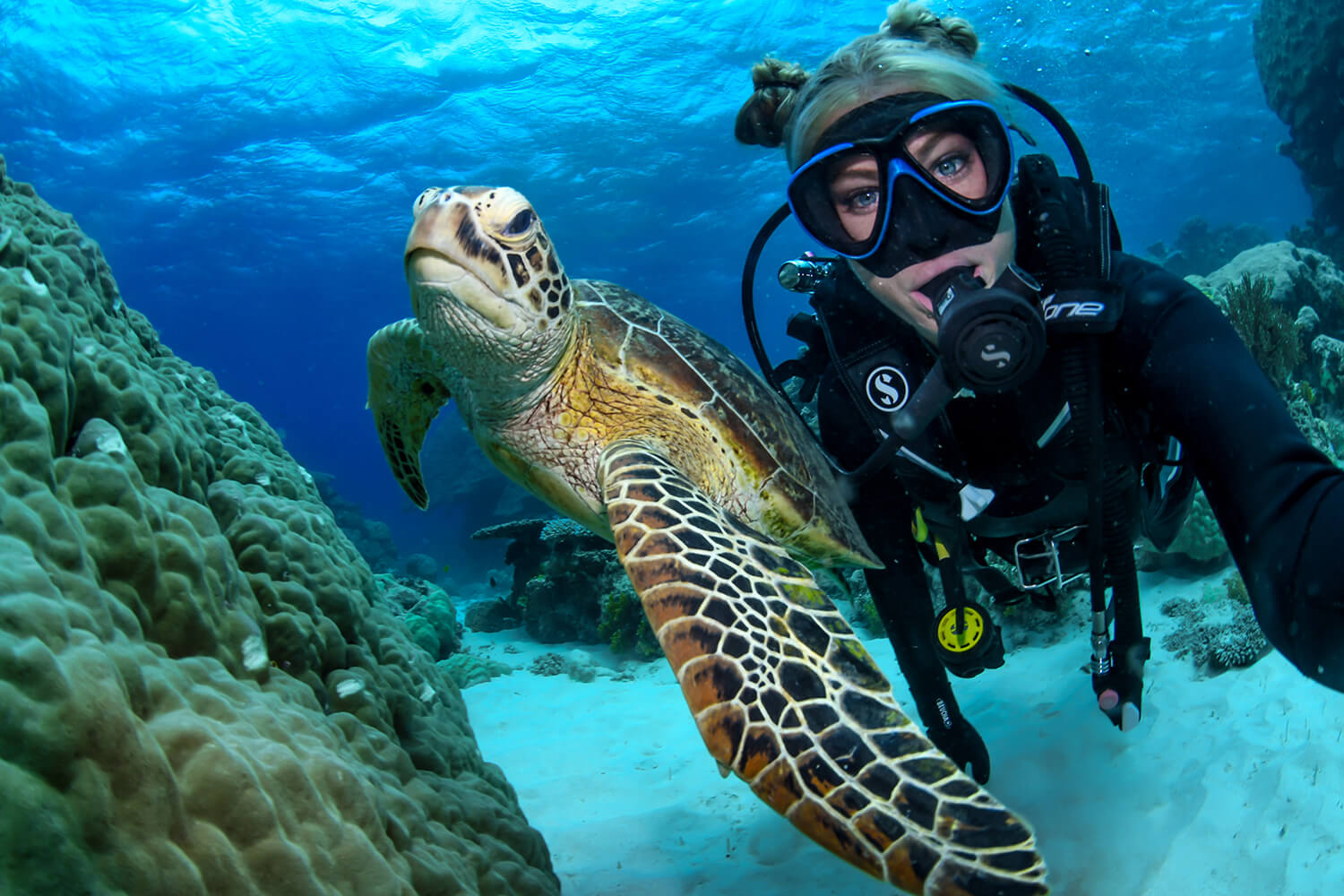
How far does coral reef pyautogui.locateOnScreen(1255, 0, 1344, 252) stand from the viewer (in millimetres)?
13008

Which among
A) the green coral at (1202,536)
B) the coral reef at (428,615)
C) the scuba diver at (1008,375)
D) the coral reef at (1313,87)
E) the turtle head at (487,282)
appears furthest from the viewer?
the coral reef at (1313,87)

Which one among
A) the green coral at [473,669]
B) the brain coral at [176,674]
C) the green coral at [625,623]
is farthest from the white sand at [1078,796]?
the green coral at [625,623]

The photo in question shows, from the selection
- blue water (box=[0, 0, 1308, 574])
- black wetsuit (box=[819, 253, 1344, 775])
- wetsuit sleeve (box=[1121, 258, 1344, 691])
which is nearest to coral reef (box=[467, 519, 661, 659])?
black wetsuit (box=[819, 253, 1344, 775])

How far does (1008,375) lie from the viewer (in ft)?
6.46

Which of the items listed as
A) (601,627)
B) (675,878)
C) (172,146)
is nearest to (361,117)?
(172,146)

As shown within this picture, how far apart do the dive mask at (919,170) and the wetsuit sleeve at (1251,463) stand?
0.64 m

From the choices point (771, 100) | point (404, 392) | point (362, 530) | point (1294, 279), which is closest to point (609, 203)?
point (362, 530)

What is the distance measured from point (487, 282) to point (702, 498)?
1.18 metres

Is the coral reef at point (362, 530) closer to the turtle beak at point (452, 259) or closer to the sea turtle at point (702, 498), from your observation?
the sea turtle at point (702, 498)

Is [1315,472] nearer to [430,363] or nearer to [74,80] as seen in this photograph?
[430,363]

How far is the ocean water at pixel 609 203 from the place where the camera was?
2.75 meters

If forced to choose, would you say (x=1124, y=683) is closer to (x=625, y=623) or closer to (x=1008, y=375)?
(x=1008, y=375)

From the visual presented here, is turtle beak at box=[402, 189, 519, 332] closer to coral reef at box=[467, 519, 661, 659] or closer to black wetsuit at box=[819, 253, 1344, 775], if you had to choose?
black wetsuit at box=[819, 253, 1344, 775]

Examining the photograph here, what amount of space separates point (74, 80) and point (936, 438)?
24346 mm
